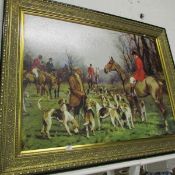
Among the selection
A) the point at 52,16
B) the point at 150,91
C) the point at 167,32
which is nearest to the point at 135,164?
the point at 150,91

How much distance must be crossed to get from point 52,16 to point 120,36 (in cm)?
37

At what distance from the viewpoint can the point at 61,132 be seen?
919mm

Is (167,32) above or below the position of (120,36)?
above

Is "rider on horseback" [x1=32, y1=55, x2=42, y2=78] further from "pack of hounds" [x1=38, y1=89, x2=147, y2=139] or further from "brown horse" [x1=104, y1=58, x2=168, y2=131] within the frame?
"brown horse" [x1=104, y1=58, x2=168, y2=131]

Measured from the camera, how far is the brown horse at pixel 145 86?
3.78 ft

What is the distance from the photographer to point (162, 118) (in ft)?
3.98

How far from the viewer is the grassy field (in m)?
0.86

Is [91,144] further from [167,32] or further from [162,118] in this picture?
[167,32]

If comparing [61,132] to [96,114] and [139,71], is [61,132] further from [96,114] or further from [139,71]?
[139,71]

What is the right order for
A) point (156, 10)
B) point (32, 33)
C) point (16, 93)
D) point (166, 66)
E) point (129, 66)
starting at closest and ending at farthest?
1. point (16, 93)
2. point (32, 33)
3. point (129, 66)
4. point (166, 66)
5. point (156, 10)

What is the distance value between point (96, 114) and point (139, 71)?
0.37 meters

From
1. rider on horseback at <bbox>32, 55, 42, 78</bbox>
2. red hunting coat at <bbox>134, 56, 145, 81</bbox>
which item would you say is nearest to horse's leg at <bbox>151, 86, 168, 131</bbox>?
red hunting coat at <bbox>134, 56, 145, 81</bbox>

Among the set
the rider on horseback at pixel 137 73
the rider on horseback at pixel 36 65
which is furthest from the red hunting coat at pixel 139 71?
the rider on horseback at pixel 36 65

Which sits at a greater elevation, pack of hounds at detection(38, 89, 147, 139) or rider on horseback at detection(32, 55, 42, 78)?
rider on horseback at detection(32, 55, 42, 78)
